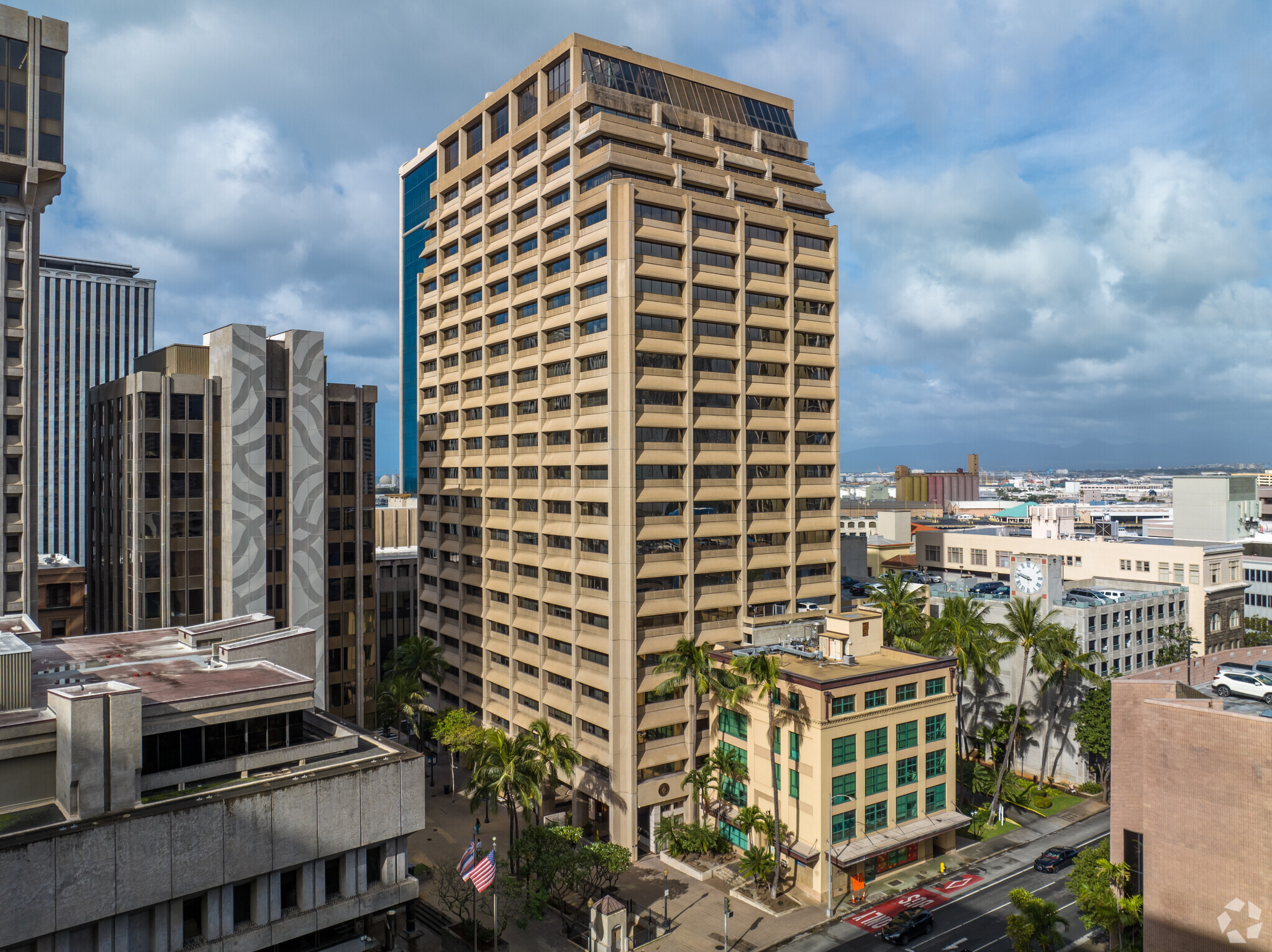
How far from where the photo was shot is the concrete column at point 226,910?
39188 mm

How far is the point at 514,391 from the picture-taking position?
3656 inches

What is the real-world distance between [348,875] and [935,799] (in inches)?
2057

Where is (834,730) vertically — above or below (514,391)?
below

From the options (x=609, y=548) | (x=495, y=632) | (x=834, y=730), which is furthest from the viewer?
(x=495, y=632)

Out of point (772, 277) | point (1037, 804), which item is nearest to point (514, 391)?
point (772, 277)

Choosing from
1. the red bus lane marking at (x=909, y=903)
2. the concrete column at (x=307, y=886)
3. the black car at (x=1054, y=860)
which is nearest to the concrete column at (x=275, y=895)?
the concrete column at (x=307, y=886)

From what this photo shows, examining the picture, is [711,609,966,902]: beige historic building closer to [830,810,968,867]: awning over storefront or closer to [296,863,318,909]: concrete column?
[830,810,968,867]: awning over storefront

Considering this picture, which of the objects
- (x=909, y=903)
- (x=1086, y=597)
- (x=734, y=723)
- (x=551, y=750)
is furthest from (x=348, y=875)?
(x=1086, y=597)

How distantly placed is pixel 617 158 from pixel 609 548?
125 ft

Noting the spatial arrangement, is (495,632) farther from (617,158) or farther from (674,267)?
(617,158)

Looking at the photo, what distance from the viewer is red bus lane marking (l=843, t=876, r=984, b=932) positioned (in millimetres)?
61969

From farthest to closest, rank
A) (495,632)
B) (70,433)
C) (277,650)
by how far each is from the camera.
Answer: (70,433), (495,632), (277,650)

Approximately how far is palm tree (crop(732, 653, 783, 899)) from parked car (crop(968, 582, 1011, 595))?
165ft

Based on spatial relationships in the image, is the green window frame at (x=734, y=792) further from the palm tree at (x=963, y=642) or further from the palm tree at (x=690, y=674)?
the palm tree at (x=963, y=642)
